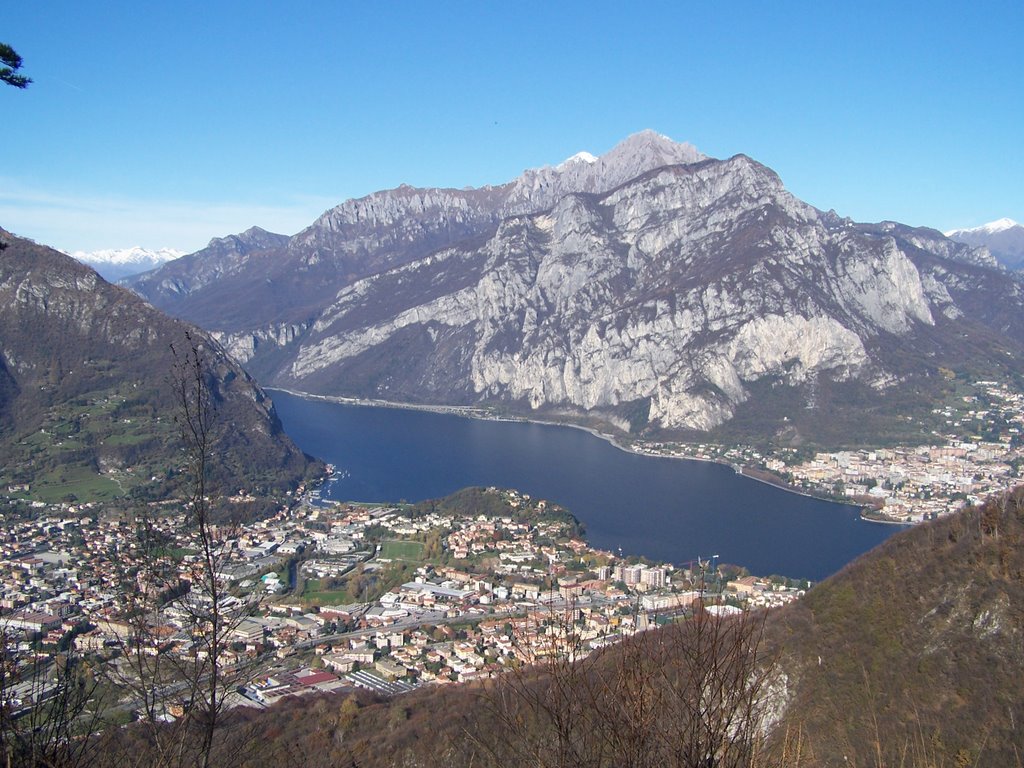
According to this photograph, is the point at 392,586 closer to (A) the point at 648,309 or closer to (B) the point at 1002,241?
(A) the point at 648,309

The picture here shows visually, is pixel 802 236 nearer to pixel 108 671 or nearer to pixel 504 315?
pixel 504 315

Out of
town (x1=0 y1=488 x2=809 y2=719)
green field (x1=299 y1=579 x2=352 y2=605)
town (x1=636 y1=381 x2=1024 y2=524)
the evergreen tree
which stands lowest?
green field (x1=299 y1=579 x2=352 y2=605)

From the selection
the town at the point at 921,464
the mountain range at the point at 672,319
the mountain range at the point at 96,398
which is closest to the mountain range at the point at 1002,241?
the mountain range at the point at 672,319

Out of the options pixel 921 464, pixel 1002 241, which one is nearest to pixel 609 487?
pixel 921 464

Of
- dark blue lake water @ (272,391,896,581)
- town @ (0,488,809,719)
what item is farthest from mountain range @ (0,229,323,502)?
dark blue lake water @ (272,391,896,581)

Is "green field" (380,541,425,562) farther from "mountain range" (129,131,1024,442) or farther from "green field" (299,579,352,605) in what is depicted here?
"mountain range" (129,131,1024,442)

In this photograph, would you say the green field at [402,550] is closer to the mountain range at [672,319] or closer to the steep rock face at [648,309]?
the mountain range at [672,319]
